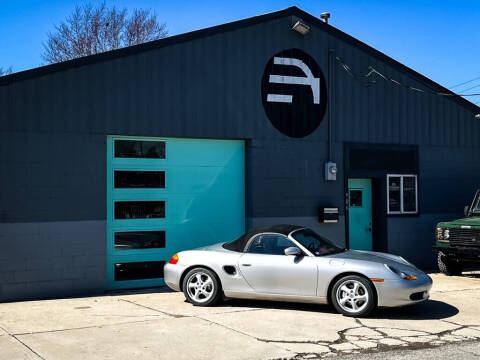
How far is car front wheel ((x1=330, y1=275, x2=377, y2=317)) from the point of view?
9219mm

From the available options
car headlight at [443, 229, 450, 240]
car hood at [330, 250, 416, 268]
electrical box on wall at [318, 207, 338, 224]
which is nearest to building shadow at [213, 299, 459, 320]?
car hood at [330, 250, 416, 268]

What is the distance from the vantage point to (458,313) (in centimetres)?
967

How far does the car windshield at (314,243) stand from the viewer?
9.92m

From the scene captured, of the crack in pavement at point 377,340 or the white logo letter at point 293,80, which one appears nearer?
the crack in pavement at point 377,340

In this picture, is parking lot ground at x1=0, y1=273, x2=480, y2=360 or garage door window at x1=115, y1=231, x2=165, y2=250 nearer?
parking lot ground at x1=0, y1=273, x2=480, y2=360

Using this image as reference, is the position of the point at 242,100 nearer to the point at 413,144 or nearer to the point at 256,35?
the point at 256,35

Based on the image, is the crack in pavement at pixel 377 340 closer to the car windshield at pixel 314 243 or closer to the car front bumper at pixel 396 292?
the car front bumper at pixel 396 292

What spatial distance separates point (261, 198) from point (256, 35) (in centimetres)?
369

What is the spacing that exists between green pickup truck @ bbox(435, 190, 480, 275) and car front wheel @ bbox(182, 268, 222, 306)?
20.5 feet

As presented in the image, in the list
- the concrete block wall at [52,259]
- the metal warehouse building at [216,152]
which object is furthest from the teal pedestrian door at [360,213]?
the concrete block wall at [52,259]

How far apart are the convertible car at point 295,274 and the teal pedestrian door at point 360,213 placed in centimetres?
546

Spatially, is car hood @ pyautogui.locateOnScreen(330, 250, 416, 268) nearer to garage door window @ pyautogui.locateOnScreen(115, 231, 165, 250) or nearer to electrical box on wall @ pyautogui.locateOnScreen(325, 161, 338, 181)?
garage door window @ pyautogui.locateOnScreen(115, 231, 165, 250)

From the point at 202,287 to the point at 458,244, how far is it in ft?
21.2

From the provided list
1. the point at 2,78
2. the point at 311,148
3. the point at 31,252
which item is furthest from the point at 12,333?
the point at 311,148
